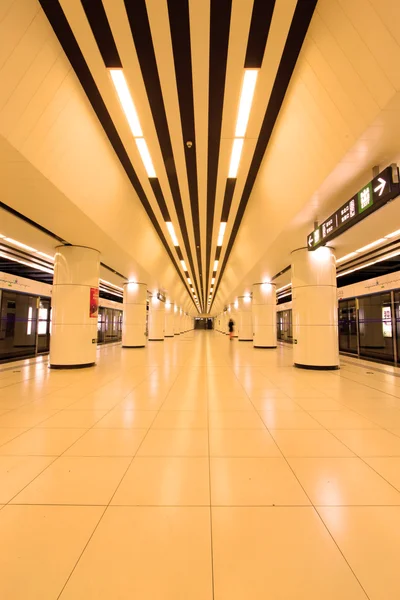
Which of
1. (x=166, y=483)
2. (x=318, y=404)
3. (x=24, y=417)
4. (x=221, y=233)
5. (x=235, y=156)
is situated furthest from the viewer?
(x=221, y=233)

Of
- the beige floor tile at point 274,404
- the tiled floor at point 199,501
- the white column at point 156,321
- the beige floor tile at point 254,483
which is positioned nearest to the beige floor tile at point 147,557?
the tiled floor at point 199,501

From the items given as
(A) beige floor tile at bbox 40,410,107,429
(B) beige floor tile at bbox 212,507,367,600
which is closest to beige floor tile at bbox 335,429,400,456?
(B) beige floor tile at bbox 212,507,367,600

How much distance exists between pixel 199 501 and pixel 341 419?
2.86m

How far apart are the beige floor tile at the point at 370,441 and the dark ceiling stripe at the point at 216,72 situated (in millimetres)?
5322

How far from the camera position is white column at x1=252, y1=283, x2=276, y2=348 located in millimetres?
16469

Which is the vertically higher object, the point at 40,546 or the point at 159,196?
the point at 159,196

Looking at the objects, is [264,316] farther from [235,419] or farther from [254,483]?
[254,483]

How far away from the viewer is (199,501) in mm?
2268

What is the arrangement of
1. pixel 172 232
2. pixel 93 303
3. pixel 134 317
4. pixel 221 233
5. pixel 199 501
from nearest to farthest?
pixel 199 501 < pixel 93 303 < pixel 172 232 < pixel 221 233 < pixel 134 317

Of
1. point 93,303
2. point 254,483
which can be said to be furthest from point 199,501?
point 93,303

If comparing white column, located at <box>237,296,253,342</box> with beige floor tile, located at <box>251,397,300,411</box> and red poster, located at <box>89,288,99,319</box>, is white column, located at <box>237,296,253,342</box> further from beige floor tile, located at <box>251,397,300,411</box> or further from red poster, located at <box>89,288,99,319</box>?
beige floor tile, located at <box>251,397,300,411</box>

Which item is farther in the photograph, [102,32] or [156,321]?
[156,321]

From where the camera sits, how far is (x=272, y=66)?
13.5 ft

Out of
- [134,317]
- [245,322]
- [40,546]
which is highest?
[134,317]
